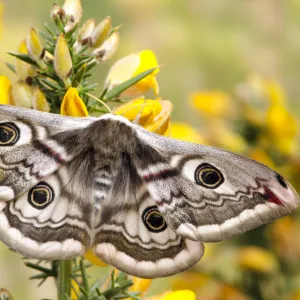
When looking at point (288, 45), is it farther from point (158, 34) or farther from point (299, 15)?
point (158, 34)

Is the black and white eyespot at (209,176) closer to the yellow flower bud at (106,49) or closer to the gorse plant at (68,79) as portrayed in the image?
the gorse plant at (68,79)

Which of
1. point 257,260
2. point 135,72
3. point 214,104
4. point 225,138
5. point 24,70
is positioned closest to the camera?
point 24,70

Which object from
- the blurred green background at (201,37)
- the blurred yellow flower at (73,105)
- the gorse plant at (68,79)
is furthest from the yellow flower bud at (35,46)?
the blurred green background at (201,37)

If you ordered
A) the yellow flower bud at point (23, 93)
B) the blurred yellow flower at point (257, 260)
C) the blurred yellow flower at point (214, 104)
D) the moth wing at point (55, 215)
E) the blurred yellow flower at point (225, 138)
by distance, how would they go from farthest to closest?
the blurred yellow flower at point (214, 104) → the blurred yellow flower at point (225, 138) → the blurred yellow flower at point (257, 260) → the yellow flower bud at point (23, 93) → the moth wing at point (55, 215)

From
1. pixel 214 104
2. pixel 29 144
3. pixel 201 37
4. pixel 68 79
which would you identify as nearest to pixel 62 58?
pixel 68 79

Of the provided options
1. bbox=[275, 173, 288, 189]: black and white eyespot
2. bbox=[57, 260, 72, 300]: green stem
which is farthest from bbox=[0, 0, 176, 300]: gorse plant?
bbox=[275, 173, 288, 189]: black and white eyespot

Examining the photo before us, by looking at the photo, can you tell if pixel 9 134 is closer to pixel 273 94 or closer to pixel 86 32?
pixel 86 32

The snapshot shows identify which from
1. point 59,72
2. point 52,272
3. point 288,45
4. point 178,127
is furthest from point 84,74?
point 288,45
